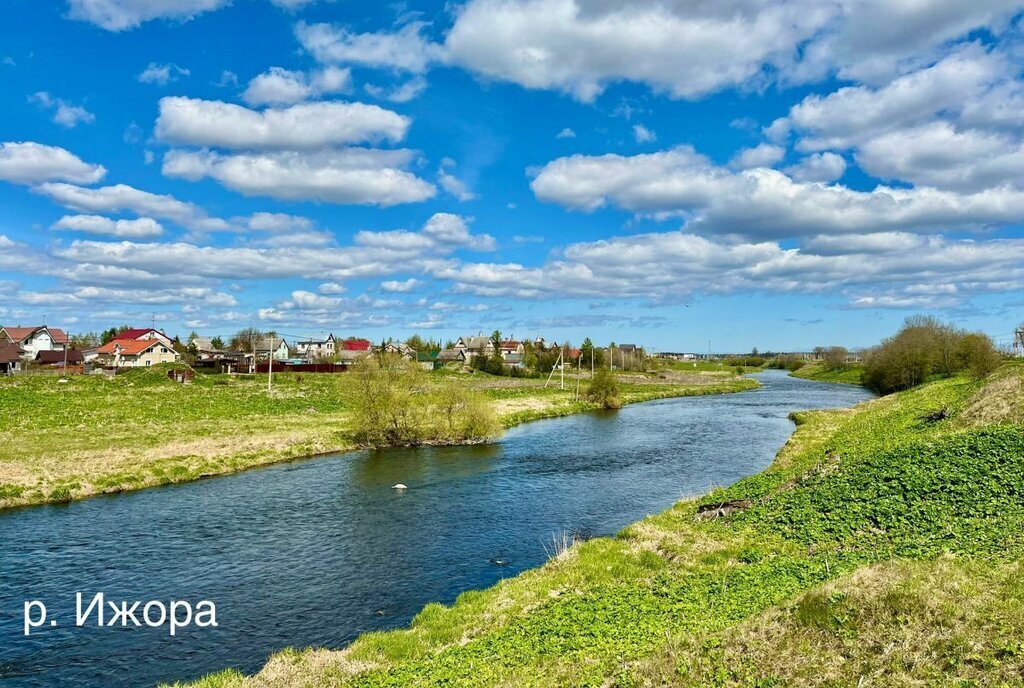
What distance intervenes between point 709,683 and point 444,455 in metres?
39.3

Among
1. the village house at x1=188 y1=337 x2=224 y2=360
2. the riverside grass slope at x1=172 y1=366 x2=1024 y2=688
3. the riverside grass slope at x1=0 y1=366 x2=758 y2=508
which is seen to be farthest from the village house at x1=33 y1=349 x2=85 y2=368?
the riverside grass slope at x1=172 y1=366 x2=1024 y2=688

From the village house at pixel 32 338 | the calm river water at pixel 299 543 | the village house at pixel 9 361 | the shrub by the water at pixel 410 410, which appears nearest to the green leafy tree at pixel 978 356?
the calm river water at pixel 299 543

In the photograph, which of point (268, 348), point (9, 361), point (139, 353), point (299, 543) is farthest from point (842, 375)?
point (9, 361)

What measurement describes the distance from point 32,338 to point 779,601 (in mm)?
191415

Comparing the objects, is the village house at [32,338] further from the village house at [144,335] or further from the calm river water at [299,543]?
the calm river water at [299,543]

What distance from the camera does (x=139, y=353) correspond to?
462 feet

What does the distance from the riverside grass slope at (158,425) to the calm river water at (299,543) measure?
8.04 feet

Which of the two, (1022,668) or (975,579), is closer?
(1022,668)

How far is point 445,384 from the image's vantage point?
55.5m

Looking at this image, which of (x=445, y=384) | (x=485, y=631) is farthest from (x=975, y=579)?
(x=445, y=384)

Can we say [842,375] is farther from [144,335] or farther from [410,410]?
[144,335]

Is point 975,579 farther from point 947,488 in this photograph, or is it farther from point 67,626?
point 67,626

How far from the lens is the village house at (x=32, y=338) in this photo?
151 meters

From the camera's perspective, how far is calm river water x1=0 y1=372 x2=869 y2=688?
17.6m
